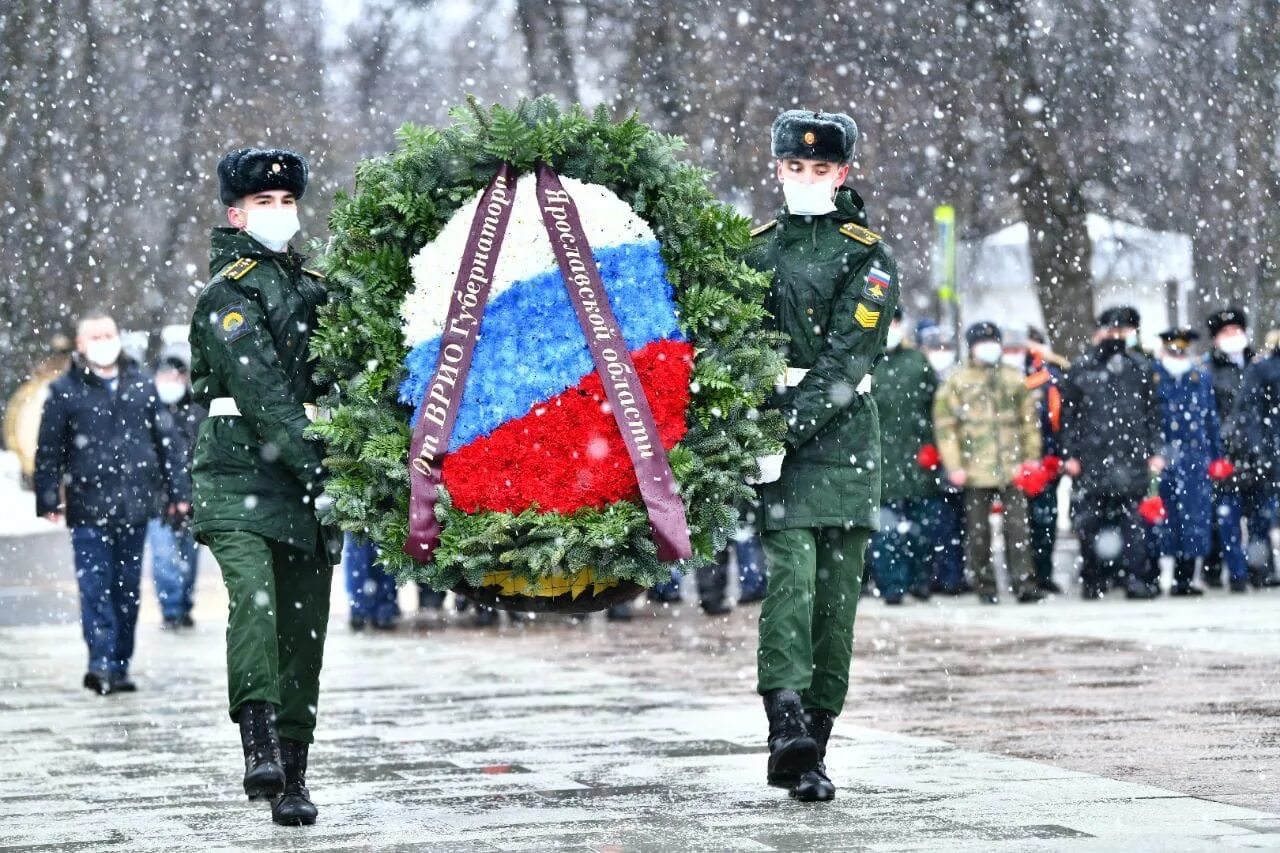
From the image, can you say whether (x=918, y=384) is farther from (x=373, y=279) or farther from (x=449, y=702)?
(x=373, y=279)

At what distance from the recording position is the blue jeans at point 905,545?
17.3 meters

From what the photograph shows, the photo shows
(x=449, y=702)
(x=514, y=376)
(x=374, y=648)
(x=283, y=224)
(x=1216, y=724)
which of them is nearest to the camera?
(x=514, y=376)

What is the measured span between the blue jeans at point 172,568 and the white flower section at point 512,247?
9.81m

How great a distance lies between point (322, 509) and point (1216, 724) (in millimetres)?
3666

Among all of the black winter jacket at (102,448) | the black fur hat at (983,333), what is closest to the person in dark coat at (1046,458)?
the black fur hat at (983,333)

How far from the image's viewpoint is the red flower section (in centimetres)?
731

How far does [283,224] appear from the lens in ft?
26.0

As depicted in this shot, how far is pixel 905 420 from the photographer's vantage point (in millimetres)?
17531

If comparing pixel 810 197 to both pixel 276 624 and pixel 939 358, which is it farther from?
pixel 939 358

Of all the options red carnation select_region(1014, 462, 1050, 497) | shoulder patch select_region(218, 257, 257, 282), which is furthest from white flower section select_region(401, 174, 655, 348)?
red carnation select_region(1014, 462, 1050, 497)

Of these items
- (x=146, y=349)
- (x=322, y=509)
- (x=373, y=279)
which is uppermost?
(x=146, y=349)

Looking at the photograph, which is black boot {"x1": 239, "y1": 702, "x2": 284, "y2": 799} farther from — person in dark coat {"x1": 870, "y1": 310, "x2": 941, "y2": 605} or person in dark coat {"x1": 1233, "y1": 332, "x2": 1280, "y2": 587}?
person in dark coat {"x1": 1233, "y1": 332, "x2": 1280, "y2": 587}

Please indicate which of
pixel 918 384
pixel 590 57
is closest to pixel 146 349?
pixel 590 57

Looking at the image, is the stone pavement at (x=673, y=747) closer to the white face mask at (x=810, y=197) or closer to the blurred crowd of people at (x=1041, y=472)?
the white face mask at (x=810, y=197)
